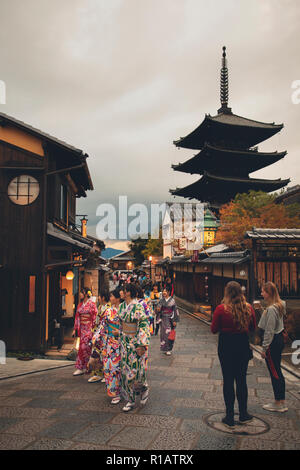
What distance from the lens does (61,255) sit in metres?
12.6

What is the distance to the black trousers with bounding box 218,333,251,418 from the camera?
15.1ft

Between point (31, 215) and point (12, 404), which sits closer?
point (12, 404)

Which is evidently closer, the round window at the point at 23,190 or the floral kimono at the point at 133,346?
the floral kimono at the point at 133,346

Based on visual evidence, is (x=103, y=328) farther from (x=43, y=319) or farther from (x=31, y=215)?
(x=31, y=215)

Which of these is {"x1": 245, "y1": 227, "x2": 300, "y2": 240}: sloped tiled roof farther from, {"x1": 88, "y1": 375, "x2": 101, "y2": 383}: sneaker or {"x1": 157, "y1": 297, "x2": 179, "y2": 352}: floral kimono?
{"x1": 88, "y1": 375, "x2": 101, "y2": 383}: sneaker

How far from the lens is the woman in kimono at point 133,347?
5371 millimetres

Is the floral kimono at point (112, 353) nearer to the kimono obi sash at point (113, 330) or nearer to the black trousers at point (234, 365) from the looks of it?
the kimono obi sash at point (113, 330)

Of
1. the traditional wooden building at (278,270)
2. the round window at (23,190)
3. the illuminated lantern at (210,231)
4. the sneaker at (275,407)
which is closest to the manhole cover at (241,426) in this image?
the sneaker at (275,407)

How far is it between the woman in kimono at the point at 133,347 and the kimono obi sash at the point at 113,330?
0.43 meters

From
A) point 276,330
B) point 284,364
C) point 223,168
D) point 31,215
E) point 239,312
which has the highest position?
point 223,168

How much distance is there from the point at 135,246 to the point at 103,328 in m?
49.3

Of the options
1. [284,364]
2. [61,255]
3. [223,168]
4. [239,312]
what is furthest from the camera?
[223,168]

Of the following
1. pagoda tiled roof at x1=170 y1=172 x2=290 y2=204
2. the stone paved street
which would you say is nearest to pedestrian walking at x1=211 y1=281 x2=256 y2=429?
the stone paved street
